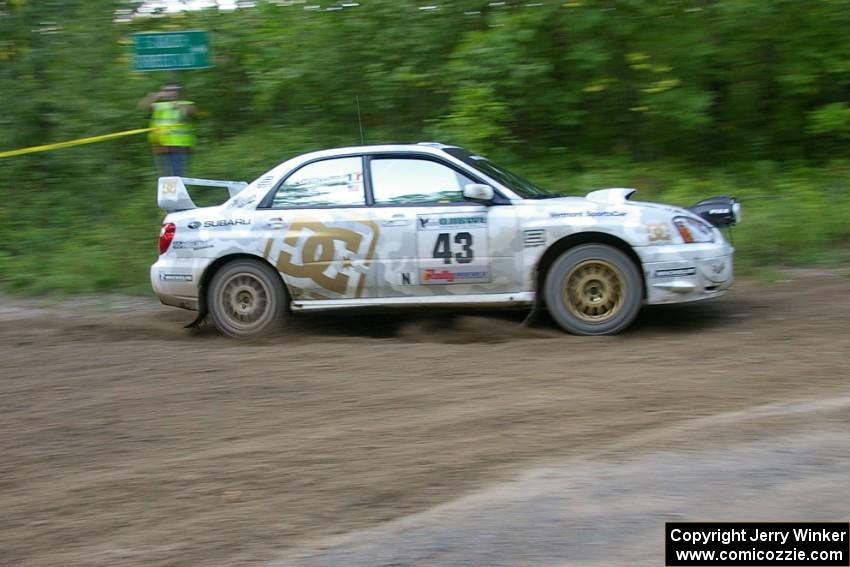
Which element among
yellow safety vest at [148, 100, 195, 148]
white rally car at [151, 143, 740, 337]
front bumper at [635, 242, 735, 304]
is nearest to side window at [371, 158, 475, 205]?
white rally car at [151, 143, 740, 337]

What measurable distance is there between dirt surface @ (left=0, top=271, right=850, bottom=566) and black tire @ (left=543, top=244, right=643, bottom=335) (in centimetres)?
21

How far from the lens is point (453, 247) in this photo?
26.6 feet

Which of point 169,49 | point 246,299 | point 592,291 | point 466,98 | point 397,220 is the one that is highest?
point 169,49

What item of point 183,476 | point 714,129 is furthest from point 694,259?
point 714,129

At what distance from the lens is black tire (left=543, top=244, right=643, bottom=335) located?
25.9 feet

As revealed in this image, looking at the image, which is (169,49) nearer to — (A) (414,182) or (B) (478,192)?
(A) (414,182)

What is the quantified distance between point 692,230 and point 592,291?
93cm

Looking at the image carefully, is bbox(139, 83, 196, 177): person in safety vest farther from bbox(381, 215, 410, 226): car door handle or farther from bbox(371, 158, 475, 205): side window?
bbox(381, 215, 410, 226): car door handle

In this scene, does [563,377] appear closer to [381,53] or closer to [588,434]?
[588,434]

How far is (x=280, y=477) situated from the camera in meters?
5.06

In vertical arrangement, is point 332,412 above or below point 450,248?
below

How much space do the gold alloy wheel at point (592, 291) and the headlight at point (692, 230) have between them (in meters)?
0.63

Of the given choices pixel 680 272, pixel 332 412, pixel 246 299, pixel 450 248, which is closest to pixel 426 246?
pixel 450 248

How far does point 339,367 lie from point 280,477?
2185 millimetres
